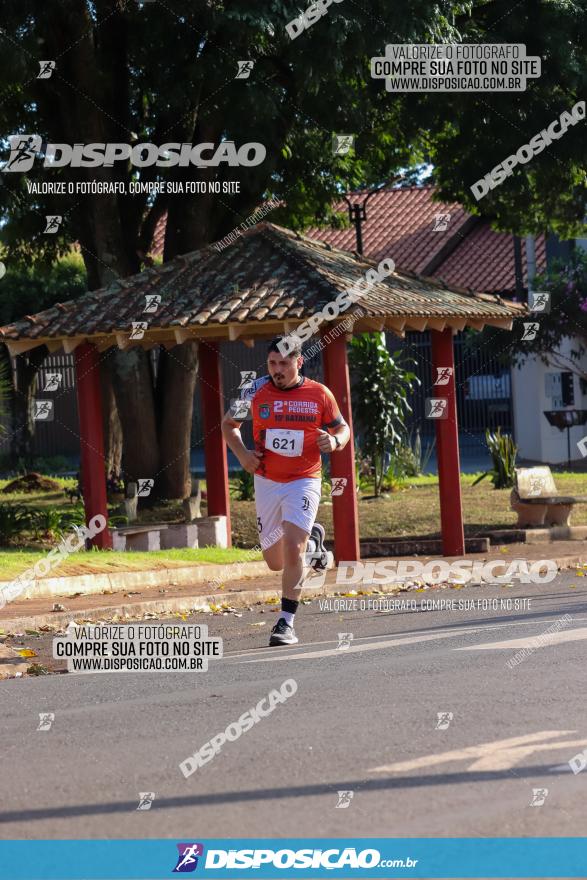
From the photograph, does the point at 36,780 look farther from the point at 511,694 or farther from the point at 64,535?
the point at 64,535

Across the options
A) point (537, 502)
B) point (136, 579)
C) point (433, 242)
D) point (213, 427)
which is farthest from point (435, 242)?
point (136, 579)

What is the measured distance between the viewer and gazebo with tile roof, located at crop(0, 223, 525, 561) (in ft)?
53.2

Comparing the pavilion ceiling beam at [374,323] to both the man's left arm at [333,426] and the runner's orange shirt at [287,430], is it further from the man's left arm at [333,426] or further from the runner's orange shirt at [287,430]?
the runner's orange shirt at [287,430]

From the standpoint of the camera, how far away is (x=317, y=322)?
15594mm

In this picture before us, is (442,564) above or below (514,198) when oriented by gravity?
below

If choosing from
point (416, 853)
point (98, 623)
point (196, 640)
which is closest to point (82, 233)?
point (98, 623)

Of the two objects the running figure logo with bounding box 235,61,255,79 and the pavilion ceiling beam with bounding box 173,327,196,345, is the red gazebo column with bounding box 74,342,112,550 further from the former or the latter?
the running figure logo with bounding box 235,61,255,79

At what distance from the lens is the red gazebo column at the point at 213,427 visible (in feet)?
64.3

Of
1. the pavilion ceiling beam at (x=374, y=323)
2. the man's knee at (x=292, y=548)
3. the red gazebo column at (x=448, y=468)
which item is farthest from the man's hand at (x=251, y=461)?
the red gazebo column at (x=448, y=468)

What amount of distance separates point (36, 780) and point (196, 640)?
441 cm

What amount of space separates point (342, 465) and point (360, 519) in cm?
511

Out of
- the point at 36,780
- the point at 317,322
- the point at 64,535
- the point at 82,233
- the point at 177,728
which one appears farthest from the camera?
the point at 82,233

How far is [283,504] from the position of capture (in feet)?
33.3

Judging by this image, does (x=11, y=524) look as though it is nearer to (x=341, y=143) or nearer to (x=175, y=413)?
(x=175, y=413)
